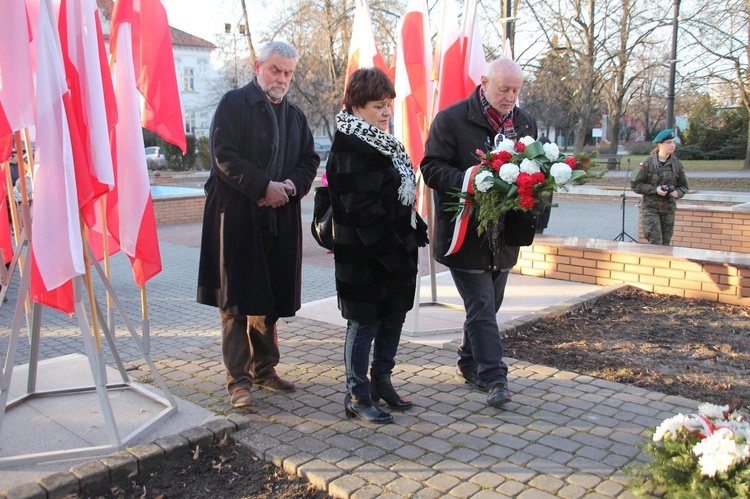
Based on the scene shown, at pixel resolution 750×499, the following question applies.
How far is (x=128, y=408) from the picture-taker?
13.3ft

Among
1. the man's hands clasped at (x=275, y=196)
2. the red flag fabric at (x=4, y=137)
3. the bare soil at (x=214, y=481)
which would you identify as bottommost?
the bare soil at (x=214, y=481)

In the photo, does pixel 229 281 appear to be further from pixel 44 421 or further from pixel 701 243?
pixel 701 243

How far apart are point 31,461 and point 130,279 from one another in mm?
5861

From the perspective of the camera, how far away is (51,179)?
3.26 metres

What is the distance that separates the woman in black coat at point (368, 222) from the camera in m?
3.59

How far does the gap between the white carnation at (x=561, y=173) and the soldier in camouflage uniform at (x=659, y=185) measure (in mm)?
5368

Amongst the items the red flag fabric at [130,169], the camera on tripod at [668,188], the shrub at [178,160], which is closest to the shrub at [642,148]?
the shrub at [178,160]

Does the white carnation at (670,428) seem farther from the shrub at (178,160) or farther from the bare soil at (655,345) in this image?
the shrub at (178,160)

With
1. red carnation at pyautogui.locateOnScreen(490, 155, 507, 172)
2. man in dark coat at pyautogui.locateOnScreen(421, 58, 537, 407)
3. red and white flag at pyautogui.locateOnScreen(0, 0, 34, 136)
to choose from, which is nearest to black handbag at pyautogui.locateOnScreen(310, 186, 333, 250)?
man in dark coat at pyautogui.locateOnScreen(421, 58, 537, 407)

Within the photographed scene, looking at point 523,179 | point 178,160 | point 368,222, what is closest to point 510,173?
point 523,179

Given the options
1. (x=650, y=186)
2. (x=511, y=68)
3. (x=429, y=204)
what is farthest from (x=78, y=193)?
(x=650, y=186)

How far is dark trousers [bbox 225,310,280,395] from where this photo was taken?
4.09 metres

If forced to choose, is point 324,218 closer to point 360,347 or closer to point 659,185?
point 360,347

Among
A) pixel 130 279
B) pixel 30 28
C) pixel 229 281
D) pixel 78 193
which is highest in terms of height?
pixel 30 28
